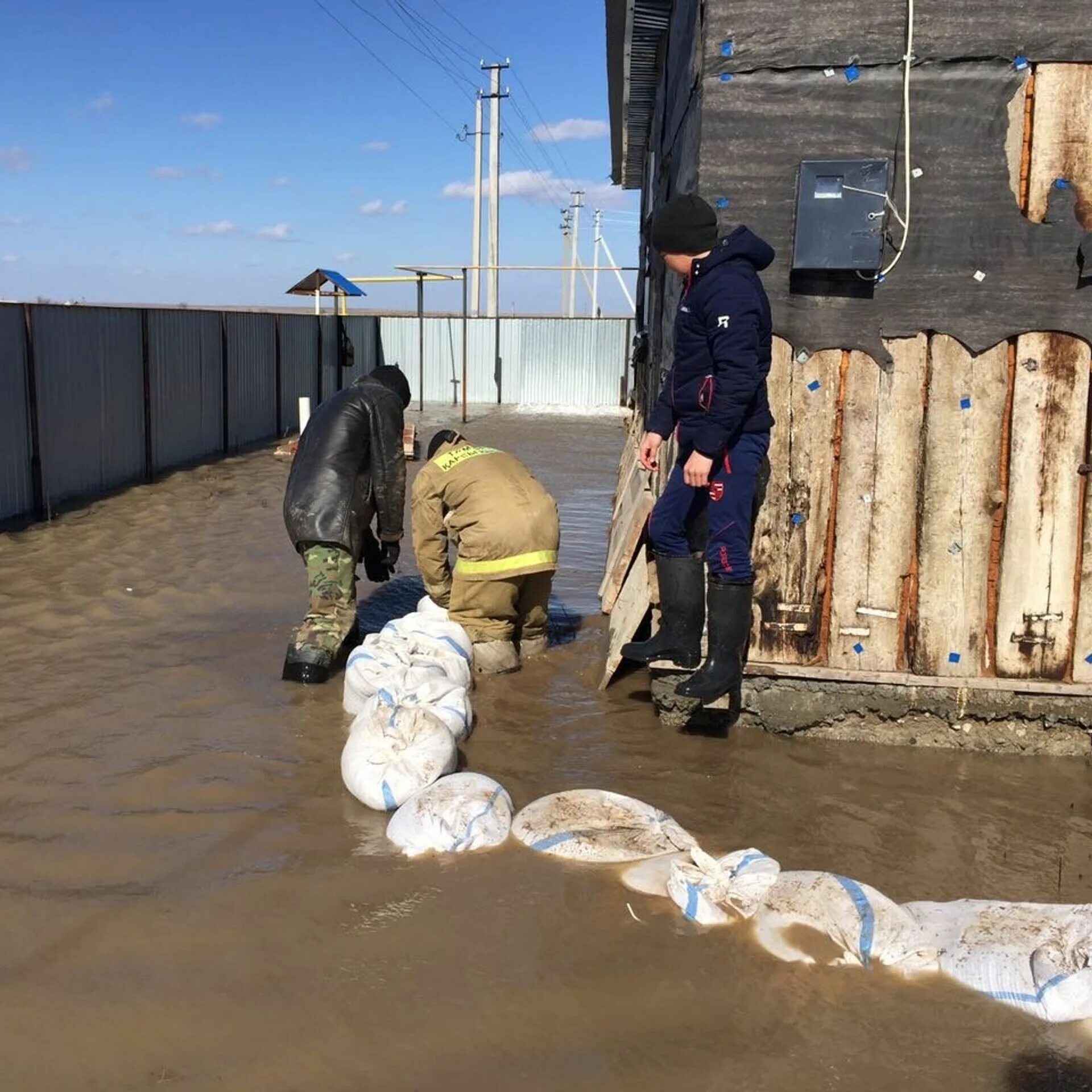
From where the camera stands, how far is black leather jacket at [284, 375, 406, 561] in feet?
18.1

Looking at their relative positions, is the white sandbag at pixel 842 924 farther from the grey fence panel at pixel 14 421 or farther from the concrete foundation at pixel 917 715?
the grey fence panel at pixel 14 421

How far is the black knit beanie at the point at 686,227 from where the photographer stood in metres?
3.94

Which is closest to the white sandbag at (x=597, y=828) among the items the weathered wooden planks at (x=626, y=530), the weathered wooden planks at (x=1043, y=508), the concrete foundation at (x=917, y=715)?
the concrete foundation at (x=917, y=715)

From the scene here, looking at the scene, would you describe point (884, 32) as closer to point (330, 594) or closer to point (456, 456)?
point (456, 456)

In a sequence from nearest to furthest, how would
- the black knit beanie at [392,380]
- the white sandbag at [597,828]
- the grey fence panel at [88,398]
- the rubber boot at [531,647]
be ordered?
the white sandbag at [597,828] < the rubber boot at [531,647] < the black knit beanie at [392,380] < the grey fence panel at [88,398]

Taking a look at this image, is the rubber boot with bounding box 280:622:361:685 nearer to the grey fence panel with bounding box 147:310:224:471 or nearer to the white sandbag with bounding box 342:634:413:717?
the white sandbag with bounding box 342:634:413:717

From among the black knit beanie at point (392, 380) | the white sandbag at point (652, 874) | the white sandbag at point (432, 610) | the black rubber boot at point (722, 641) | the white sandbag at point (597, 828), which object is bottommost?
the white sandbag at point (652, 874)

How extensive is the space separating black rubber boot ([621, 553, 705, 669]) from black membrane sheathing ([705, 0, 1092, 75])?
6.70 ft

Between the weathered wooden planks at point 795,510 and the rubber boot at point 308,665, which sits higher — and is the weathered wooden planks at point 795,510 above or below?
above

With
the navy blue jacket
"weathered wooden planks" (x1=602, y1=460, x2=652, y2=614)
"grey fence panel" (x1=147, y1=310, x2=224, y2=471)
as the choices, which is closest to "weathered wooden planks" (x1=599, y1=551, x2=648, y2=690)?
"weathered wooden planks" (x1=602, y1=460, x2=652, y2=614)

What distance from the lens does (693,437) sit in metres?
4.00

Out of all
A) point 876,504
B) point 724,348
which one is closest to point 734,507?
point 724,348

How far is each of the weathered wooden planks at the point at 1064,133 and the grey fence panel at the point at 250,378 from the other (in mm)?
11815

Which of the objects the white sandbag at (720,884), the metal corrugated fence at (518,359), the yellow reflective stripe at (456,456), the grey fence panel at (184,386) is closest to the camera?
the white sandbag at (720,884)
